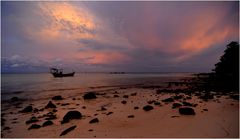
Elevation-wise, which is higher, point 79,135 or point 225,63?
point 225,63

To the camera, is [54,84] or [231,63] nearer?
[231,63]

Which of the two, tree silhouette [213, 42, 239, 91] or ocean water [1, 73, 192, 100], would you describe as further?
tree silhouette [213, 42, 239, 91]

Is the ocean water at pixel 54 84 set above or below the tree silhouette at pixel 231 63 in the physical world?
below

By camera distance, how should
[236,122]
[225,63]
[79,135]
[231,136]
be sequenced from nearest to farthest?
1. [231,136]
2. [79,135]
3. [236,122]
4. [225,63]

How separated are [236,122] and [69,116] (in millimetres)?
9082

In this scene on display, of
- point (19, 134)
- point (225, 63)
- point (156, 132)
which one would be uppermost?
point (225, 63)

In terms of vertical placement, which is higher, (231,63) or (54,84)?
(231,63)

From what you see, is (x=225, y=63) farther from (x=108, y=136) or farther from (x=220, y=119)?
(x=108, y=136)

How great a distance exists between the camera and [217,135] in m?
6.08

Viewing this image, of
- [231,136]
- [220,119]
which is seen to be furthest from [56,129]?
[220,119]

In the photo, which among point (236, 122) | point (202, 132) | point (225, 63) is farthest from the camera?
point (225, 63)

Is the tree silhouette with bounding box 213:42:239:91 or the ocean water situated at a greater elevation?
the tree silhouette with bounding box 213:42:239:91

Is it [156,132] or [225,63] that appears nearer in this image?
[156,132]

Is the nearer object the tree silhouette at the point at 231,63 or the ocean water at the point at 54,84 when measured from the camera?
the ocean water at the point at 54,84
